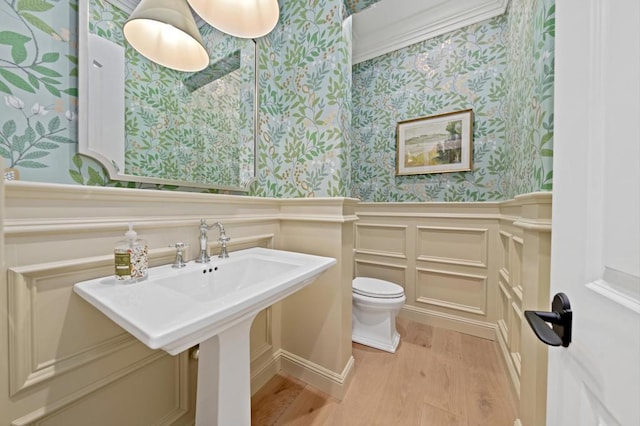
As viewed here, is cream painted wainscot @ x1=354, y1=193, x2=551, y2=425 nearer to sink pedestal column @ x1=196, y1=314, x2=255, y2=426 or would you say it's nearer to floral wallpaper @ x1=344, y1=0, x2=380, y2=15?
sink pedestal column @ x1=196, y1=314, x2=255, y2=426

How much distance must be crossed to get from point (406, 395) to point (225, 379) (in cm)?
109

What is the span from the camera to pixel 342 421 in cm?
113

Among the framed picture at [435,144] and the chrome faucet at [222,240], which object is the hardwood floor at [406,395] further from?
the framed picture at [435,144]

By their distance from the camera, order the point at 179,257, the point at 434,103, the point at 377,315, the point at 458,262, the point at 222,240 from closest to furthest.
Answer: the point at 179,257, the point at 222,240, the point at 377,315, the point at 458,262, the point at 434,103

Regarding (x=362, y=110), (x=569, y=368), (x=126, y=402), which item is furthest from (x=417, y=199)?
(x=126, y=402)

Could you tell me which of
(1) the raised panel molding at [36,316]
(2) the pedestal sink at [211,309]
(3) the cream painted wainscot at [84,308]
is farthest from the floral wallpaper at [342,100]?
(2) the pedestal sink at [211,309]

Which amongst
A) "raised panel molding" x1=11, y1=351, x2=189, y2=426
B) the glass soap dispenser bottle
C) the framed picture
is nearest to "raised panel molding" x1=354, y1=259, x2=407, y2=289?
the framed picture

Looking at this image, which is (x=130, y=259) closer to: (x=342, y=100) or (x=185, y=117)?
(x=185, y=117)

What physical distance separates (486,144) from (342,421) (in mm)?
2230

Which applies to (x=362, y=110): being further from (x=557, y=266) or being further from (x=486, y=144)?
(x=557, y=266)

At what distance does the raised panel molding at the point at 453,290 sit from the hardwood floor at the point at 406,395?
0.33 m

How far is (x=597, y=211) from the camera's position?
0.34 metres

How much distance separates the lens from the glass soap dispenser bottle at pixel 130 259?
0.70 metres

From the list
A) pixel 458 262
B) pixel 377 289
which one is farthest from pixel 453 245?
pixel 377 289
